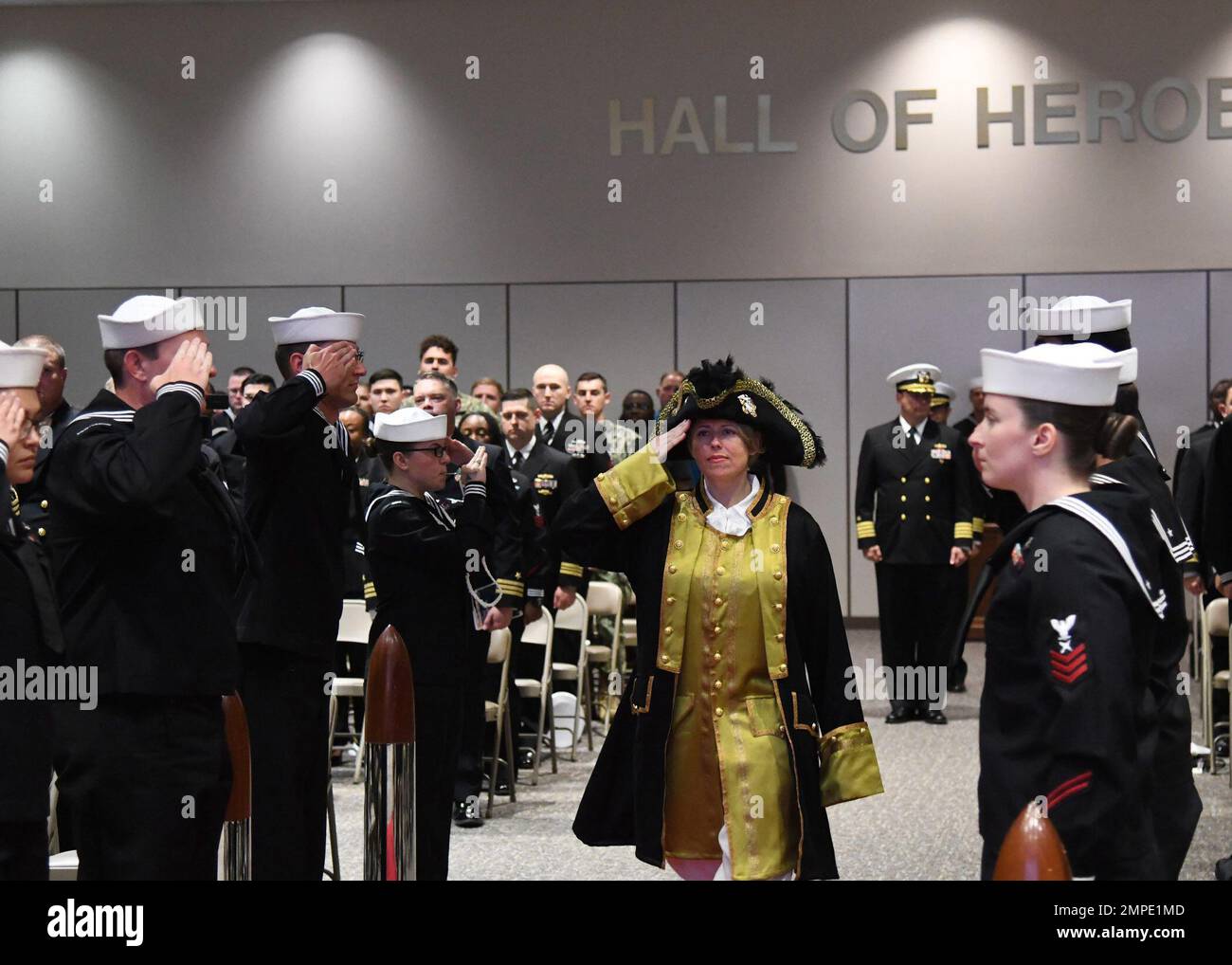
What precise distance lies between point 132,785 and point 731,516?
5.14ft

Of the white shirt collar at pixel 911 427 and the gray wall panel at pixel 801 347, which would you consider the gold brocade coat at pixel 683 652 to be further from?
the gray wall panel at pixel 801 347

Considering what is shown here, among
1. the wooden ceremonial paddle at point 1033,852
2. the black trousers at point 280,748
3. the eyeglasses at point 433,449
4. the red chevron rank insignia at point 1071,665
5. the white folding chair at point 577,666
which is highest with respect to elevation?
the eyeglasses at point 433,449

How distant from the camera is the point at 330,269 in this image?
13133mm

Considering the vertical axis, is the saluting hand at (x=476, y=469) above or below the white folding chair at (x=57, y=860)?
above

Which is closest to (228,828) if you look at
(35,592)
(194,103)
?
(35,592)

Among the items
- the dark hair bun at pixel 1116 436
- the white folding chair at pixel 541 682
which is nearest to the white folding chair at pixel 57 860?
the dark hair bun at pixel 1116 436

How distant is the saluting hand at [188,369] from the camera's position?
329 cm

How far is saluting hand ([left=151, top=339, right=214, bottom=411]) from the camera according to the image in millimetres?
3289

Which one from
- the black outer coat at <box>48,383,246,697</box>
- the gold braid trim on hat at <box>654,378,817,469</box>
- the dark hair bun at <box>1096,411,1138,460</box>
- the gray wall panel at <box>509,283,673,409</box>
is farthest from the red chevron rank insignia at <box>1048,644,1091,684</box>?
the gray wall panel at <box>509,283,673,409</box>

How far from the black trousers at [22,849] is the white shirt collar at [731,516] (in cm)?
173

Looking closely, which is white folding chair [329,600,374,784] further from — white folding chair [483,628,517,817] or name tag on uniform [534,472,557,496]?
name tag on uniform [534,472,557,496]

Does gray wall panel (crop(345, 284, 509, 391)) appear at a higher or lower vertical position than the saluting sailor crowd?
higher

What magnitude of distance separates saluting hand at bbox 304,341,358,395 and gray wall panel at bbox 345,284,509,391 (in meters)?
8.96
